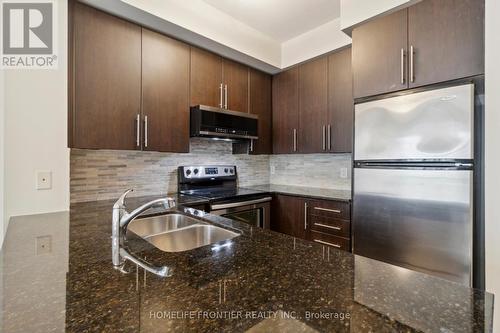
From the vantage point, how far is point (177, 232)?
57.2 inches

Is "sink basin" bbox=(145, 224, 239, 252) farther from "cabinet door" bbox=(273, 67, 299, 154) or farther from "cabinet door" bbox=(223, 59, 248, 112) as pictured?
"cabinet door" bbox=(273, 67, 299, 154)

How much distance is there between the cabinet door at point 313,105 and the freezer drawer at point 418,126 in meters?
0.74

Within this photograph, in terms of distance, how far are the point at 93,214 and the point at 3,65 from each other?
96 centimetres

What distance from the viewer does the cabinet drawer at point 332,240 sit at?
7.17ft

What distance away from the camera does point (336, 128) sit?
8.39 ft

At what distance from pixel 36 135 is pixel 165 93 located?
3.22 ft

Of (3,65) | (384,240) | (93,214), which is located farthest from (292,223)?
(3,65)

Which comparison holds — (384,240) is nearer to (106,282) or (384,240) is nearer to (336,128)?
(336,128)

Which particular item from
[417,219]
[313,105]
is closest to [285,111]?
[313,105]

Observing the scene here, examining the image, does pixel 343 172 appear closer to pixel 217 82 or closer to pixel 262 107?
pixel 262 107

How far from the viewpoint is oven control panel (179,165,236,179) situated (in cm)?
266

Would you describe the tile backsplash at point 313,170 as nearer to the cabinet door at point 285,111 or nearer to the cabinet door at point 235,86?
the cabinet door at point 285,111

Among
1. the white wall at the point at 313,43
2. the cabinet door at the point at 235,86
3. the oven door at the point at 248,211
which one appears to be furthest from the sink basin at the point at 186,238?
the white wall at the point at 313,43

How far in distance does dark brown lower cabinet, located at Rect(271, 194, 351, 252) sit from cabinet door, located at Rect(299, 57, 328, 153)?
24.5 inches
